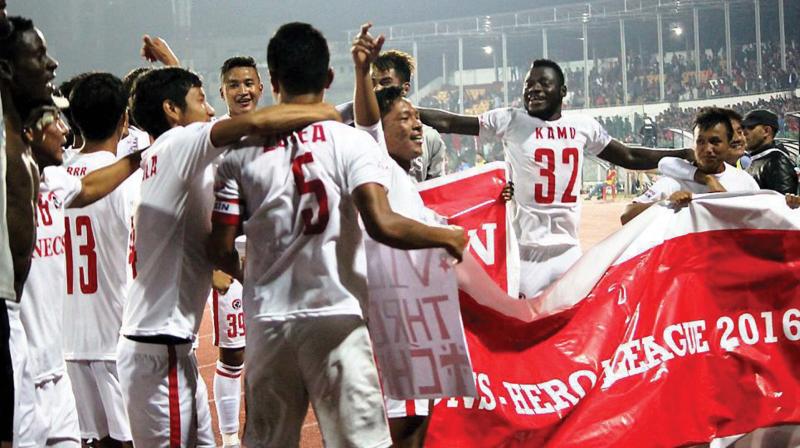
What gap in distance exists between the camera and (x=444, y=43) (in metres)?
A: 53.4

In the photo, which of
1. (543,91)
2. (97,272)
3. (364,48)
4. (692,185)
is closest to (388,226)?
(364,48)

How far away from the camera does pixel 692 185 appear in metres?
6.23

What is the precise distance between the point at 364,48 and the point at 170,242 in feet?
3.69

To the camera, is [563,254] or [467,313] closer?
[467,313]

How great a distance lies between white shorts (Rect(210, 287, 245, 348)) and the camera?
7121mm

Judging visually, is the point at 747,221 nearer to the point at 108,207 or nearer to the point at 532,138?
the point at 532,138

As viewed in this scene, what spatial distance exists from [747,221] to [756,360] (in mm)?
792

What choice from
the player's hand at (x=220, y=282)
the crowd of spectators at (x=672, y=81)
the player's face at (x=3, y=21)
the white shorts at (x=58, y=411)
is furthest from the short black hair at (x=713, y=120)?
the crowd of spectators at (x=672, y=81)

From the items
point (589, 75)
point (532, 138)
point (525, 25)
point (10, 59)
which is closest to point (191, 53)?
point (525, 25)

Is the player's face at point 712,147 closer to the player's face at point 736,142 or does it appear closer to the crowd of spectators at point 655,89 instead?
the player's face at point 736,142

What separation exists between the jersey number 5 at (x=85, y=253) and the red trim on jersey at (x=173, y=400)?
4.55 feet

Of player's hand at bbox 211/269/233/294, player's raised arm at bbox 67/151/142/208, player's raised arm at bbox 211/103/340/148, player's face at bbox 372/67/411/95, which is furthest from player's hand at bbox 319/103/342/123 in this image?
player's face at bbox 372/67/411/95

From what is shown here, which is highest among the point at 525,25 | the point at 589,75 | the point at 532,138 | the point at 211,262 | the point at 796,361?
the point at 525,25

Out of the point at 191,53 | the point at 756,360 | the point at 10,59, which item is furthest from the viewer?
the point at 191,53
